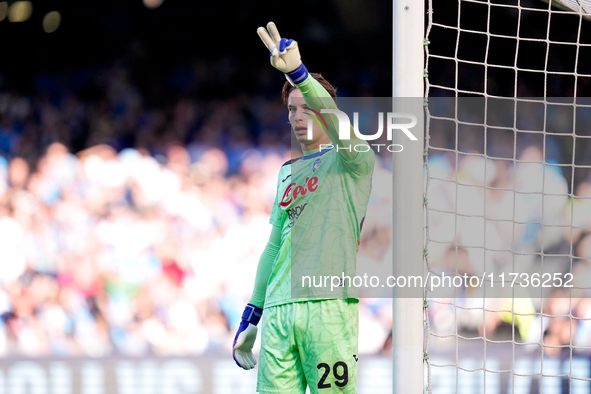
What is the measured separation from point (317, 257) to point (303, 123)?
1.17 ft

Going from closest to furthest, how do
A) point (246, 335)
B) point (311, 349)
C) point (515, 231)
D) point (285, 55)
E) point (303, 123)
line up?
point (285, 55) < point (311, 349) < point (303, 123) < point (246, 335) < point (515, 231)

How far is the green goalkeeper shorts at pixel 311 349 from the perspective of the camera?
141cm

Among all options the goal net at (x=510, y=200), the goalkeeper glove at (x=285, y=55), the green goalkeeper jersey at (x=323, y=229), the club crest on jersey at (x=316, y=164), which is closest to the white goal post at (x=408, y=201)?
the green goalkeeper jersey at (x=323, y=229)

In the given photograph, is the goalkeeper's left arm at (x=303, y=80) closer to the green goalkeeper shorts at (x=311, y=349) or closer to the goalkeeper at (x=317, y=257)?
the goalkeeper at (x=317, y=257)

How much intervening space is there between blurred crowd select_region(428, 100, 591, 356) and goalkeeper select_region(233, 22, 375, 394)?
8.30ft

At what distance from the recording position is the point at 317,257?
147 centimetres

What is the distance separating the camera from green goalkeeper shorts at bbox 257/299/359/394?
4.64 ft

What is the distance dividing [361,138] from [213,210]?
2772 millimetres

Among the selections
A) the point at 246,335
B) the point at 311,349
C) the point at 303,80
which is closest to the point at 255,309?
the point at 246,335

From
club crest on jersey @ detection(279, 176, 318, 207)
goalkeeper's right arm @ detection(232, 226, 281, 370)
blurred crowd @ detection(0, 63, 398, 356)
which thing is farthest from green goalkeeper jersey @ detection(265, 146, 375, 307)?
blurred crowd @ detection(0, 63, 398, 356)

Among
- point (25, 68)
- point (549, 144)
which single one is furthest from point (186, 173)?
point (549, 144)

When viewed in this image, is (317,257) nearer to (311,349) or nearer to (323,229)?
(323,229)

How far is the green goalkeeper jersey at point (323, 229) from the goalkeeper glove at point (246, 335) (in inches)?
5.5

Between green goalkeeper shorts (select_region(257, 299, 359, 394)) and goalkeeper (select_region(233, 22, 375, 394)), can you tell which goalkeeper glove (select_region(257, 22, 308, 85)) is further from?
green goalkeeper shorts (select_region(257, 299, 359, 394))
